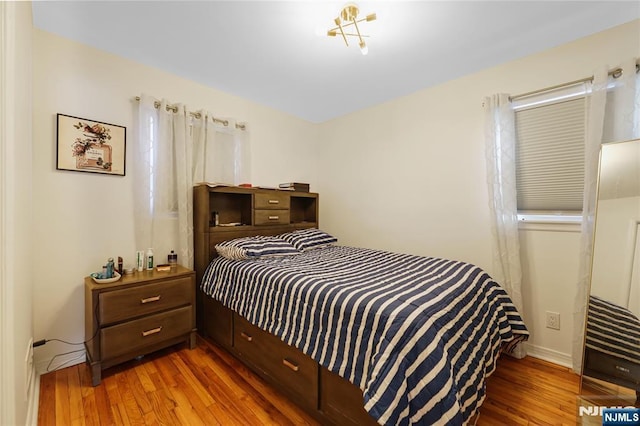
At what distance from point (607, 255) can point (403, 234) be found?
1576mm

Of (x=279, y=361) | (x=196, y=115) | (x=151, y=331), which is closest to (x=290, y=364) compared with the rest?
(x=279, y=361)

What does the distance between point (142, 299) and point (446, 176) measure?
2911mm

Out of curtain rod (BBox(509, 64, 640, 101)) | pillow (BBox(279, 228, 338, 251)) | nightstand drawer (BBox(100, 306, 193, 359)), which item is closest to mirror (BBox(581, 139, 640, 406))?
Result: curtain rod (BBox(509, 64, 640, 101))

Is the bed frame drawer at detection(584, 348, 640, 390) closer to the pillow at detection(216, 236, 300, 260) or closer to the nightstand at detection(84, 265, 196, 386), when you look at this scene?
the pillow at detection(216, 236, 300, 260)

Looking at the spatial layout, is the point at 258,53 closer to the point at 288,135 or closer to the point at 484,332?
the point at 288,135

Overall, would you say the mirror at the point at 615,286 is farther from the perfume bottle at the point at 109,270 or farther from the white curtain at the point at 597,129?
the perfume bottle at the point at 109,270

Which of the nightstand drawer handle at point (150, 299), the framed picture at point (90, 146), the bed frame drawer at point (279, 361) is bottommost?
the bed frame drawer at point (279, 361)

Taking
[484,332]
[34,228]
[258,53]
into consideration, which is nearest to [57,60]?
[34,228]

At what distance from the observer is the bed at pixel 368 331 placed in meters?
1.01

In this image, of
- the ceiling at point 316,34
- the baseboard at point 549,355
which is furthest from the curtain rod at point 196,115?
the baseboard at point 549,355

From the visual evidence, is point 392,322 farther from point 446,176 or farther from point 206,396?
point 446,176

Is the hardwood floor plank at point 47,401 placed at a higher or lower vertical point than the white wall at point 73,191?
lower

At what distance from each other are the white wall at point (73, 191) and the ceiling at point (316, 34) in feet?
0.52

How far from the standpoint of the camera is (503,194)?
85.6 inches
